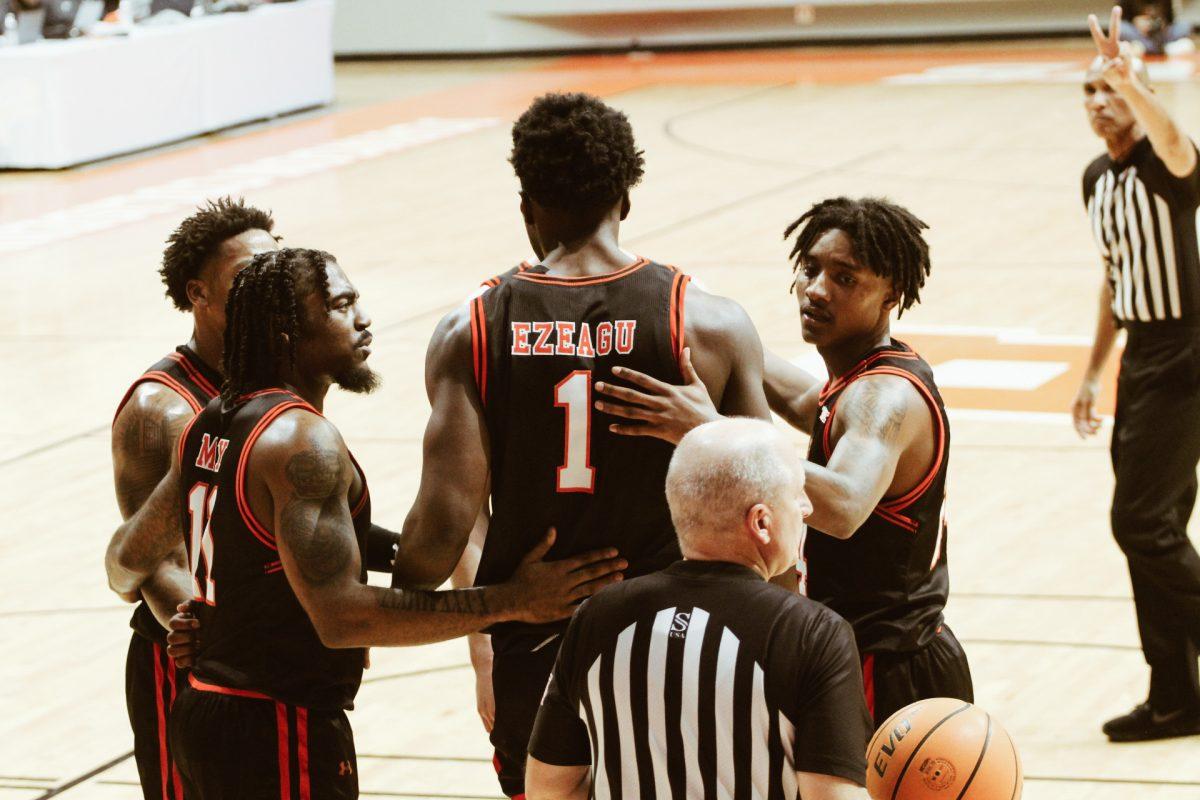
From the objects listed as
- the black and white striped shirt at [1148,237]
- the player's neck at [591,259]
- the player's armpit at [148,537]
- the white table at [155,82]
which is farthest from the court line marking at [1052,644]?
the white table at [155,82]

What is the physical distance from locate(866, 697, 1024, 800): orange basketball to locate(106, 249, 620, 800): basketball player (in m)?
0.71

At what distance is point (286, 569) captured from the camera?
3633 mm

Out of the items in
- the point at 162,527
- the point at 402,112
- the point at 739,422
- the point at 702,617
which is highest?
the point at 739,422

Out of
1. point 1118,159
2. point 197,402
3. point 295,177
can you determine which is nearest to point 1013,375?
point 1118,159

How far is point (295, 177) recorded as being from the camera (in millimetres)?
17859

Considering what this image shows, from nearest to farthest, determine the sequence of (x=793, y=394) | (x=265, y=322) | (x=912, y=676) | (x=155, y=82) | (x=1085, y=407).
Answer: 1. (x=265, y=322)
2. (x=912, y=676)
3. (x=793, y=394)
4. (x=1085, y=407)
5. (x=155, y=82)

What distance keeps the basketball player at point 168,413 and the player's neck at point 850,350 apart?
5.07 ft

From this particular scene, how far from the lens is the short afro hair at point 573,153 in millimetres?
3734

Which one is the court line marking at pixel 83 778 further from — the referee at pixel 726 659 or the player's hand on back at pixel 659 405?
the referee at pixel 726 659

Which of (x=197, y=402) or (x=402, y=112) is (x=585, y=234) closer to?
(x=197, y=402)

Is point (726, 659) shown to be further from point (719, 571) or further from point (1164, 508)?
point (1164, 508)

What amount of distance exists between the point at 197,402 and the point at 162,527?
46 cm

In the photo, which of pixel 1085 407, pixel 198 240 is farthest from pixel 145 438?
pixel 1085 407

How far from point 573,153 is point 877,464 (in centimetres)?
96
